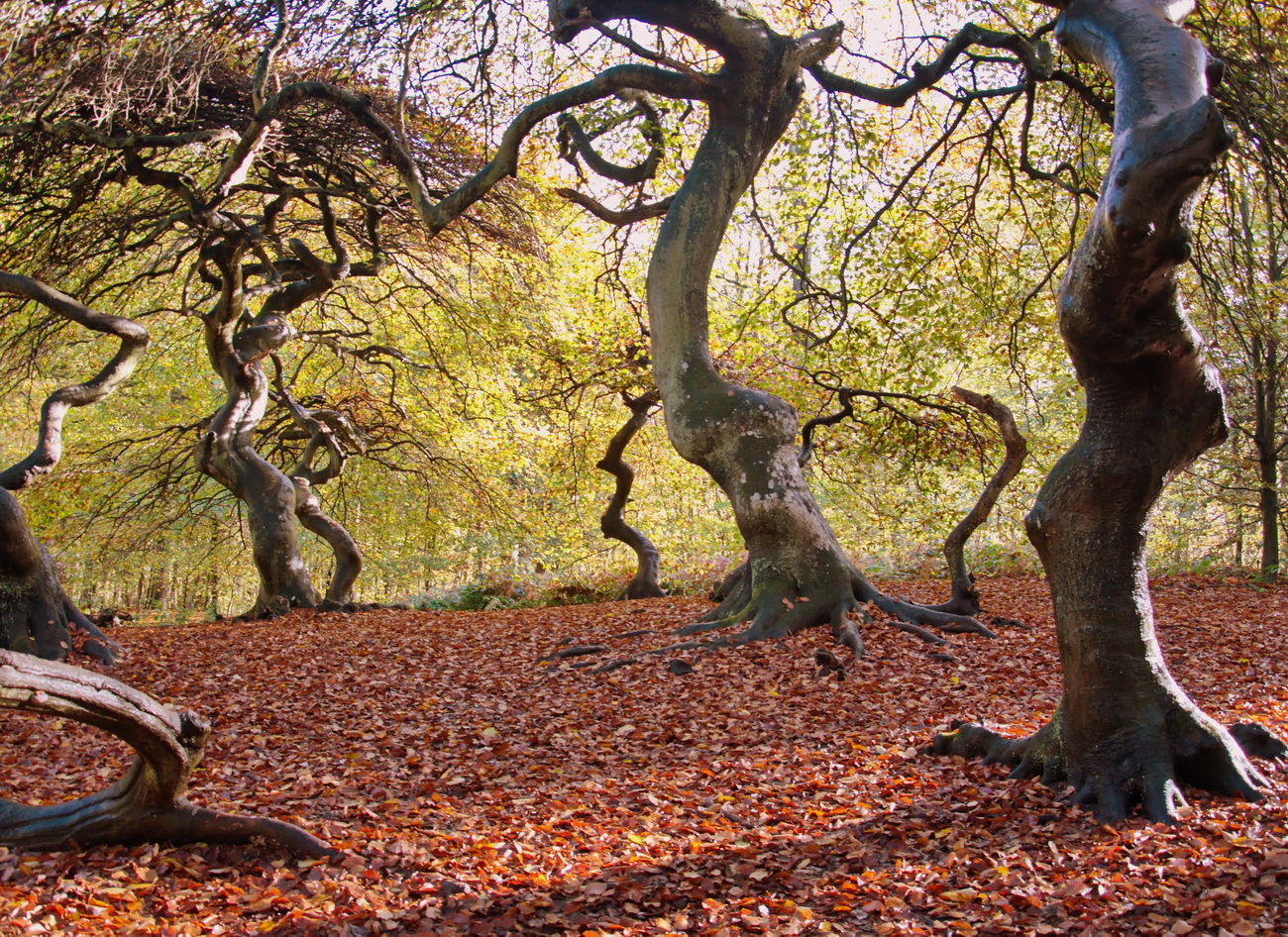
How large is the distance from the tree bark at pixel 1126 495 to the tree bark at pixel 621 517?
958 cm

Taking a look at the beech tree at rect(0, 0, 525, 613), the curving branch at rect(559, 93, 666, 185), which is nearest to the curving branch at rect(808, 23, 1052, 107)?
the curving branch at rect(559, 93, 666, 185)

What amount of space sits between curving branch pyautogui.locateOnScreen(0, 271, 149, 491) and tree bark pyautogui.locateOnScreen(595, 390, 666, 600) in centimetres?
666

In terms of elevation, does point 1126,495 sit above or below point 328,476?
above

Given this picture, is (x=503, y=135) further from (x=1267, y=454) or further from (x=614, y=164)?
(x=1267, y=454)

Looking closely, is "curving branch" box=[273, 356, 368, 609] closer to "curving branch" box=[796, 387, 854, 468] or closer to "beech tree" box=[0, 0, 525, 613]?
"beech tree" box=[0, 0, 525, 613]

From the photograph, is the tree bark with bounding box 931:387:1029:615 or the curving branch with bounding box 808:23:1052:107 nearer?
the curving branch with bounding box 808:23:1052:107

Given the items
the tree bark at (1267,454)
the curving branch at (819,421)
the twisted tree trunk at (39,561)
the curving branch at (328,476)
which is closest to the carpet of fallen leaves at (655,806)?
the twisted tree trunk at (39,561)

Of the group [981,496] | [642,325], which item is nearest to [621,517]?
[642,325]

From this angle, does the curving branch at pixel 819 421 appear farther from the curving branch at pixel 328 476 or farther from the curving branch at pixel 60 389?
the curving branch at pixel 328 476

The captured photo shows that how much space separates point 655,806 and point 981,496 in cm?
497

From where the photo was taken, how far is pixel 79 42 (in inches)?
265

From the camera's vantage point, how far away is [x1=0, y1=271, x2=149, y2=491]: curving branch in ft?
24.9

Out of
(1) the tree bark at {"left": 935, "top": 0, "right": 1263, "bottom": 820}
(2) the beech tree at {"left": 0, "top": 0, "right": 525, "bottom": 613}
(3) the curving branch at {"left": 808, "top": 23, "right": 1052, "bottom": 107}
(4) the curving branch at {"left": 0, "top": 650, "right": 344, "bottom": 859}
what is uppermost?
(3) the curving branch at {"left": 808, "top": 23, "right": 1052, "bottom": 107}

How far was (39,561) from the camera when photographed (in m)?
7.77
